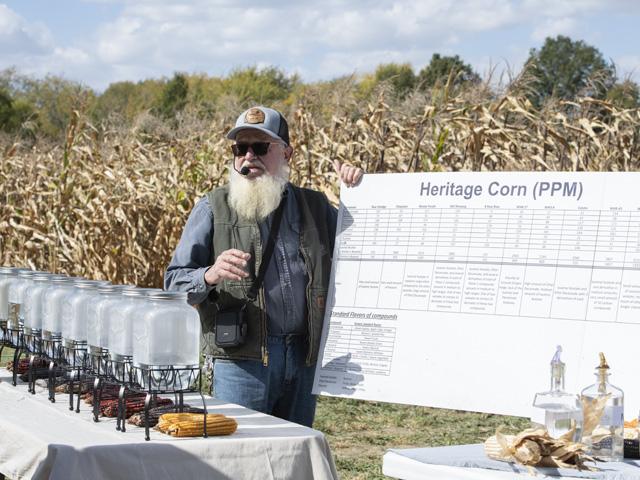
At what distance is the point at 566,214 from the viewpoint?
175 inches

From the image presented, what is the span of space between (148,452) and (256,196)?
1687 millimetres

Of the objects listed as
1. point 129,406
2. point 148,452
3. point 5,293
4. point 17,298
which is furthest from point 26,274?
point 148,452

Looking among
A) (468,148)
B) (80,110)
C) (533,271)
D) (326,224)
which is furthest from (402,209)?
(80,110)

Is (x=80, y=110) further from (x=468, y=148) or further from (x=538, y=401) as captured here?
(x=538, y=401)

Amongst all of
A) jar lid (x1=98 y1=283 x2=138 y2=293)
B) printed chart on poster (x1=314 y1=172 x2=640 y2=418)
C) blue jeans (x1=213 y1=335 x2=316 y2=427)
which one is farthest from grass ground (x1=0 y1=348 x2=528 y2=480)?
jar lid (x1=98 y1=283 x2=138 y2=293)

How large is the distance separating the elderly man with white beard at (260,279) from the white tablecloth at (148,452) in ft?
2.40

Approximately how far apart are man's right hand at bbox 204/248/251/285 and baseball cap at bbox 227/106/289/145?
662 millimetres

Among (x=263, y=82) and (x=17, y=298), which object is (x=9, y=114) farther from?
(x=17, y=298)

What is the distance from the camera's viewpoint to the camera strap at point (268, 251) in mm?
4938

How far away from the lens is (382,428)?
359 inches

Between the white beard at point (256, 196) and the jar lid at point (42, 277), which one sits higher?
the white beard at point (256, 196)

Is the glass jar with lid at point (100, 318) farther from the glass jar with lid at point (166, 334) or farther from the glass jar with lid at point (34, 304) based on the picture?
the glass jar with lid at point (34, 304)

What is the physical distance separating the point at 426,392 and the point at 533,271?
699mm

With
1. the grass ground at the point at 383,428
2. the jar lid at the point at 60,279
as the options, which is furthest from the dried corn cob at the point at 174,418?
the grass ground at the point at 383,428
